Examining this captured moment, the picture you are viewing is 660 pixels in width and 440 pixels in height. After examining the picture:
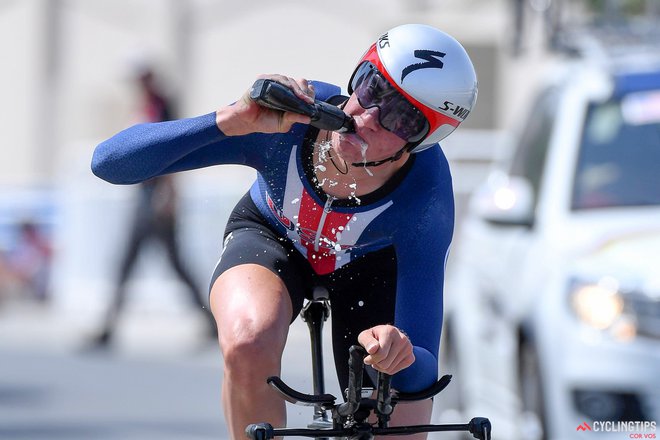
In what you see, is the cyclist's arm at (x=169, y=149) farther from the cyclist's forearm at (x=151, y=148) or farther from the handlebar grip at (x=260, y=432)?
the handlebar grip at (x=260, y=432)

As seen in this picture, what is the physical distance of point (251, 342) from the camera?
159 inches

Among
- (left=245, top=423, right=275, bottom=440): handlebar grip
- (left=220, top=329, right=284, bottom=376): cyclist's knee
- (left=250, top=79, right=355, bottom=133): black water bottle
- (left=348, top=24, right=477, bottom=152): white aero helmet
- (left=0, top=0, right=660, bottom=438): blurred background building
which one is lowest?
(left=245, top=423, right=275, bottom=440): handlebar grip

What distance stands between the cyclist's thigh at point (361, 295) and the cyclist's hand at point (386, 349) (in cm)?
74

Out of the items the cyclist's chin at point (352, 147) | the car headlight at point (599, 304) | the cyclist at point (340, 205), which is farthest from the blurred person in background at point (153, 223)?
the cyclist's chin at point (352, 147)

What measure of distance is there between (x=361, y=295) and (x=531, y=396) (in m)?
2.55

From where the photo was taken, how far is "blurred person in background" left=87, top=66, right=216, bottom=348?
11.4 meters

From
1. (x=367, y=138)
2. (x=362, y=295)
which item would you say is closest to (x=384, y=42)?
(x=367, y=138)

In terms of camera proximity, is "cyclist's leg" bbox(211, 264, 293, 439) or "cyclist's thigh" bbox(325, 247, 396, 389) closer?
"cyclist's leg" bbox(211, 264, 293, 439)

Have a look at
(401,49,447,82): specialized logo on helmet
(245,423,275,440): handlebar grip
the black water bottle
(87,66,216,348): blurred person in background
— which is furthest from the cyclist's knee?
(87,66,216,348): blurred person in background

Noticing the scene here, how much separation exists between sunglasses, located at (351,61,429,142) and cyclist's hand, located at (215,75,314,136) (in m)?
0.26

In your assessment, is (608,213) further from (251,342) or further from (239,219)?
(251,342)

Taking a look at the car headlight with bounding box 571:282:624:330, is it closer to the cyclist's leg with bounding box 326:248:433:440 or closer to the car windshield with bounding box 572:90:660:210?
the car windshield with bounding box 572:90:660:210

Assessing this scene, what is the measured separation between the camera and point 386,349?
146 inches

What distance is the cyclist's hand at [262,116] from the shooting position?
3.81m
